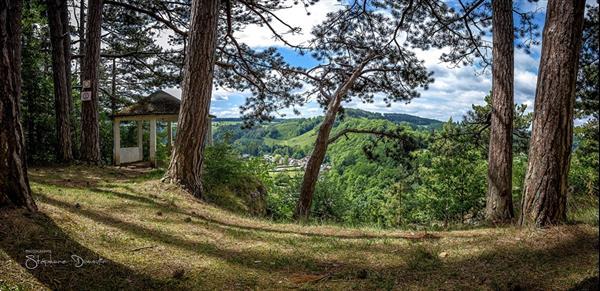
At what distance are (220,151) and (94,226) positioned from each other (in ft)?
23.5

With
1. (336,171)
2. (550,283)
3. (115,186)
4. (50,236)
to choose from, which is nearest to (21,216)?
(50,236)

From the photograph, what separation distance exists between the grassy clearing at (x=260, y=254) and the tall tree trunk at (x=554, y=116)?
1.31ft

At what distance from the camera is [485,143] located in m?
15.0

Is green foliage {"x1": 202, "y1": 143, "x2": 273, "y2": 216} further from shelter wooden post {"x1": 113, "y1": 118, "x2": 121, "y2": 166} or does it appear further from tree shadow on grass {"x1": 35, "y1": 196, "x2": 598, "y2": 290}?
tree shadow on grass {"x1": 35, "y1": 196, "x2": 598, "y2": 290}

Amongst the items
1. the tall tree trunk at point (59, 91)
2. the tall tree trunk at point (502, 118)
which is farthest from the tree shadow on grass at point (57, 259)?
the tall tree trunk at point (59, 91)

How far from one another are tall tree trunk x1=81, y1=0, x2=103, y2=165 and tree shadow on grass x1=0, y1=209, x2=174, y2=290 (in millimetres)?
8576

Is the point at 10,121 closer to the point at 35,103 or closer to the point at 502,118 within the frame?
the point at 502,118

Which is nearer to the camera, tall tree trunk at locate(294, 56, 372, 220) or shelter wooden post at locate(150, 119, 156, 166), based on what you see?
tall tree trunk at locate(294, 56, 372, 220)

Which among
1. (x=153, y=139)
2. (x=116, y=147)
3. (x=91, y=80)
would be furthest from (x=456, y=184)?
(x=91, y=80)

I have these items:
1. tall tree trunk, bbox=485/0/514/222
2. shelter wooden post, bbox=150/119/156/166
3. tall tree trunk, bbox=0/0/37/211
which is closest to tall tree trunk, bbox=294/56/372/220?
tall tree trunk, bbox=485/0/514/222

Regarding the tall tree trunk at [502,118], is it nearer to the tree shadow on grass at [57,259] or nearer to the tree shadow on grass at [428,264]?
the tree shadow on grass at [428,264]

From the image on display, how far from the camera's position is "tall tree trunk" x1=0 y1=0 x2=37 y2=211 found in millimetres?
3658

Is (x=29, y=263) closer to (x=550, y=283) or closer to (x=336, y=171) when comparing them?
(x=550, y=283)

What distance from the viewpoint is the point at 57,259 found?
10.3 ft
